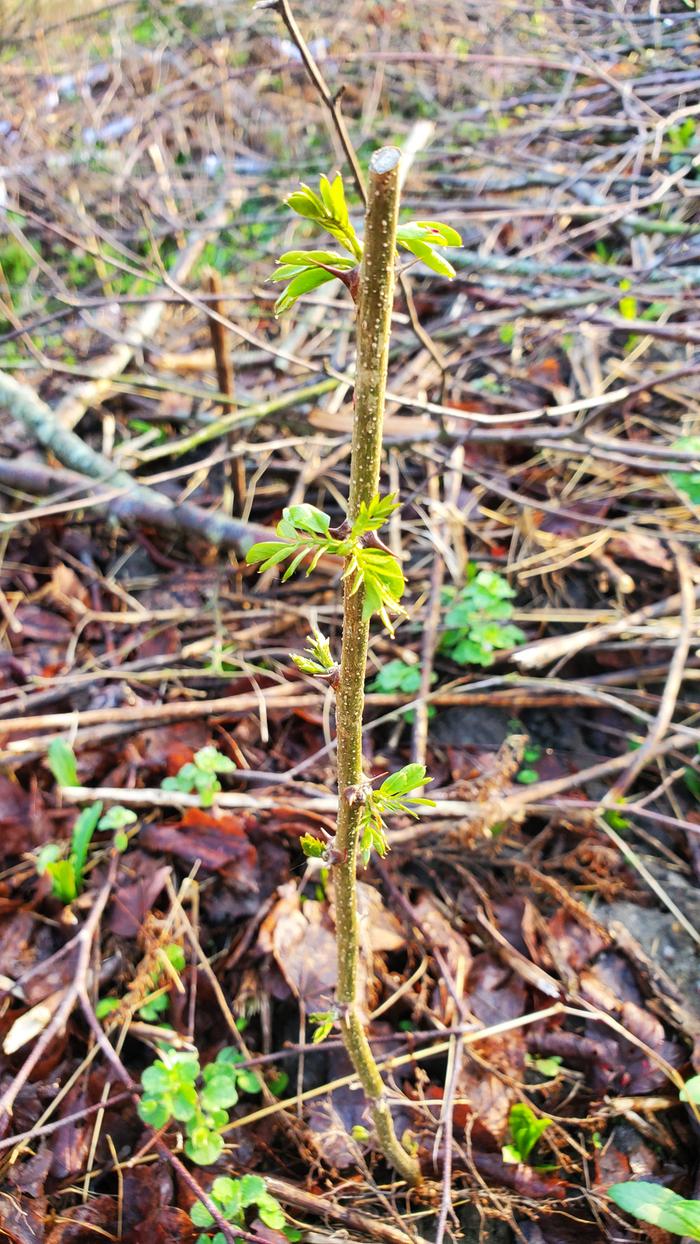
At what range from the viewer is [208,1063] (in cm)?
173

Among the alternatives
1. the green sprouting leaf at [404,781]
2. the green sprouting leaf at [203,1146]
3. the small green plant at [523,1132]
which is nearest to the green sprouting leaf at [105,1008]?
the green sprouting leaf at [203,1146]

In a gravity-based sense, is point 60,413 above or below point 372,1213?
above

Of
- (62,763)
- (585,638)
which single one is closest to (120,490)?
(62,763)

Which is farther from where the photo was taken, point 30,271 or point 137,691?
point 30,271

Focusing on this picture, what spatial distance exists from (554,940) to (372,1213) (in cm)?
73

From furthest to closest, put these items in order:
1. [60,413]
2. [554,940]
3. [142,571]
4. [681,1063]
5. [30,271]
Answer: [30,271] < [60,413] < [142,571] < [554,940] < [681,1063]

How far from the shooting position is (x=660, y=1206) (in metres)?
1.33

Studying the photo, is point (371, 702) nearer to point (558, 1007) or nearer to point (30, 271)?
point (558, 1007)

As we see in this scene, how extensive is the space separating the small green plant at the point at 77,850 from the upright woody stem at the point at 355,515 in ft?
3.10

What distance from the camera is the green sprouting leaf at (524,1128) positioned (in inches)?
61.7

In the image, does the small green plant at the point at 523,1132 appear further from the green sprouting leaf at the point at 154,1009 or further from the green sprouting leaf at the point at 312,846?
the green sprouting leaf at the point at 312,846

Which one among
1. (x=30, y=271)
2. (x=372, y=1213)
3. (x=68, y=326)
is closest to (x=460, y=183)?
(x=68, y=326)

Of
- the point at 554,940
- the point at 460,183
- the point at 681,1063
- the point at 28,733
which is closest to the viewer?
the point at 681,1063

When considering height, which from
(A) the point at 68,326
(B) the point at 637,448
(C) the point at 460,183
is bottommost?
(B) the point at 637,448
